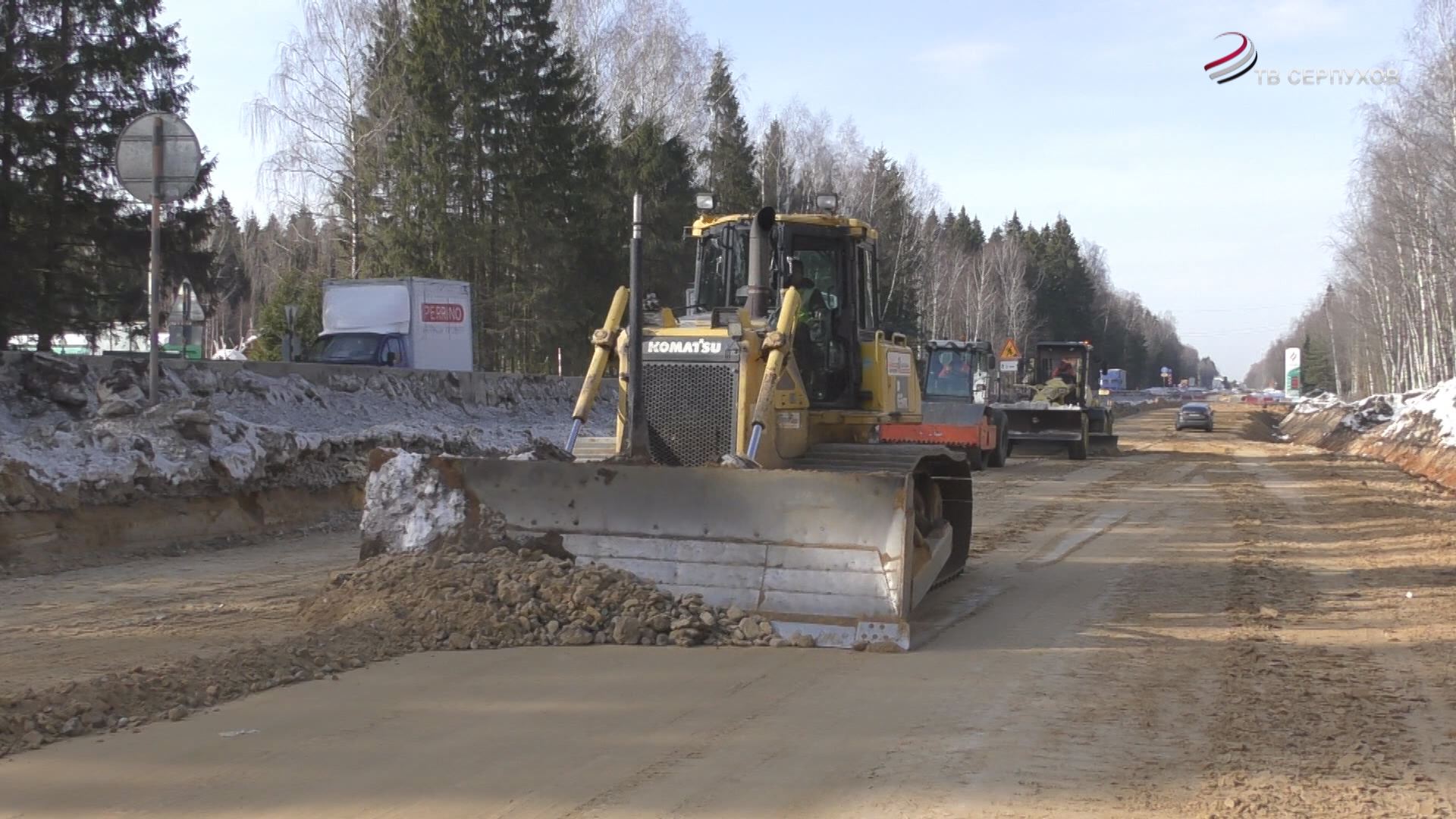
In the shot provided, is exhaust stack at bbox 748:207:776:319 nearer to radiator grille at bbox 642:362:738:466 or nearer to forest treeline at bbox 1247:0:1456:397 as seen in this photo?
radiator grille at bbox 642:362:738:466

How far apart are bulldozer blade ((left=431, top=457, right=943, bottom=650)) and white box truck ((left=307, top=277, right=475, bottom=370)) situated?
17.5m

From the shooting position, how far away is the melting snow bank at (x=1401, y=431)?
23.0 metres

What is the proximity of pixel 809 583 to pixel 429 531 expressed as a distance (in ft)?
8.11

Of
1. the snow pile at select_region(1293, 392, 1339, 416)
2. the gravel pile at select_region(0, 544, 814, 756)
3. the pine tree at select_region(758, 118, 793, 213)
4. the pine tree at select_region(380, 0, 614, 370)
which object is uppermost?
the pine tree at select_region(758, 118, 793, 213)

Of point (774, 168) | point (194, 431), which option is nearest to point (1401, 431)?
point (194, 431)

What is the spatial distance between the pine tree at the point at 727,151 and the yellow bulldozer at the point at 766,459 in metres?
36.5

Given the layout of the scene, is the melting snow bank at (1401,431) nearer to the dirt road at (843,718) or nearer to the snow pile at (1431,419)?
the snow pile at (1431,419)

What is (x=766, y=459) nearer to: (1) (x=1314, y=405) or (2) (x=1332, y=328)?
(1) (x=1314, y=405)

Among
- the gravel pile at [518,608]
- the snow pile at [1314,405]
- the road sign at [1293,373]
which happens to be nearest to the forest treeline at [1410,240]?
the snow pile at [1314,405]

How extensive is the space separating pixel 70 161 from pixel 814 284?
17.7 m

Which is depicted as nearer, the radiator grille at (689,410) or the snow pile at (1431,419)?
the radiator grille at (689,410)

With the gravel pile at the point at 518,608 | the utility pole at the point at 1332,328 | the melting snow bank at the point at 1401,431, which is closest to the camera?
the gravel pile at the point at 518,608

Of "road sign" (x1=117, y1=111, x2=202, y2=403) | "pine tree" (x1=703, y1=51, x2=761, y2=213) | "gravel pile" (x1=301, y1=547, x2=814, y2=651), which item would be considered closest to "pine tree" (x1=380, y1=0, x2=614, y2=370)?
"pine tree" (x1=703, y1=51, x2=761, y2=213)

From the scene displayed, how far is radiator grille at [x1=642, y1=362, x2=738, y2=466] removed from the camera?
8.61 metres
